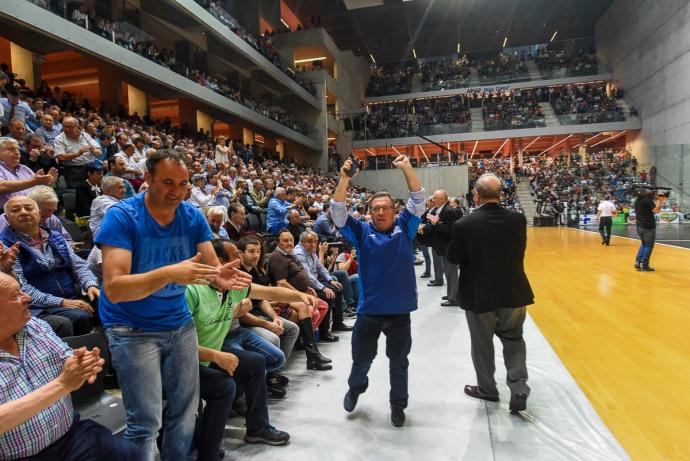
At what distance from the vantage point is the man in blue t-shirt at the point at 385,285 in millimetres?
3031

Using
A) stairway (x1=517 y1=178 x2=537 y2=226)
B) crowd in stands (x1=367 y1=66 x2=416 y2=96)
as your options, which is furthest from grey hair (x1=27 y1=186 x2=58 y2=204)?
crowd in stands (x1=367 y1=66 x2=416 y2=96)

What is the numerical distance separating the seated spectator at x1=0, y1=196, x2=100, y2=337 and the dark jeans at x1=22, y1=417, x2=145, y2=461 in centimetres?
124

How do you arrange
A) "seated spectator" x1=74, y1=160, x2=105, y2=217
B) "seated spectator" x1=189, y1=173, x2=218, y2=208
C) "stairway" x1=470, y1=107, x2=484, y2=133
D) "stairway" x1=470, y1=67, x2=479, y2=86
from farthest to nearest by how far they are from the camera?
"stairway" x1=470, y1=67, x2=479, y2=86 → "stairway" x1=470, y1=107, x2=484, y2=133 → "seated spectator" x1=189, y1=173, x2=218, y2=208 → "seated spectator" x1=74, y1=160, x2=105, y2=217

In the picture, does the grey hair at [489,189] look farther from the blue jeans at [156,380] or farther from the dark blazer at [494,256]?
the blue jeans at [156,380]

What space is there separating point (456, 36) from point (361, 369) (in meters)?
36.6

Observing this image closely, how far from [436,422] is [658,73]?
2790cm

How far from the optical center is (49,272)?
302cm

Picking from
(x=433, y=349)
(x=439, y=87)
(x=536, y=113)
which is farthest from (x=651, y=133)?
(x=433, y=349)

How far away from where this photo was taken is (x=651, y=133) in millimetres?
24719

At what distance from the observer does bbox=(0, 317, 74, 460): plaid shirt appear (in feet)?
4.57

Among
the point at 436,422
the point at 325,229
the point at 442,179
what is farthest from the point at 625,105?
the point at 436,422

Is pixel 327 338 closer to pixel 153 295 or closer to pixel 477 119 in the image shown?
pixel 153 295

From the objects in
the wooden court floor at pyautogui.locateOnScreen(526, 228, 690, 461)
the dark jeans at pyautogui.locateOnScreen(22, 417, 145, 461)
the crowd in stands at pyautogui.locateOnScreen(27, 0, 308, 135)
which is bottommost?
the wooden court floor at pyautogui.locateOnScreen(526, 228, 690, 461)

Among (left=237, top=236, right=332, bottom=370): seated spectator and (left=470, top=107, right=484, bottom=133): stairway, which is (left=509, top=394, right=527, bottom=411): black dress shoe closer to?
(left=237, top=236, right=332, bottom=370): seated spectator
